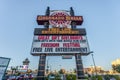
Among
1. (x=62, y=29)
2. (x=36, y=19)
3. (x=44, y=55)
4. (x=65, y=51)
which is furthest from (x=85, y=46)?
(x=36, y=19)

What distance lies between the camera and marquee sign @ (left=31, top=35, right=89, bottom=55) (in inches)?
902

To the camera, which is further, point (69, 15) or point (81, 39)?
point (69, 15)

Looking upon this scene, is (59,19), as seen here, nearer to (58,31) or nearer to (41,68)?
(58,31)

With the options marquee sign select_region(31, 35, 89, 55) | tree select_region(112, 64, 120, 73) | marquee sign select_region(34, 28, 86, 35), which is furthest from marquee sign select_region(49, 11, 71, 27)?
tree select_region(112, 64, 120, 73)

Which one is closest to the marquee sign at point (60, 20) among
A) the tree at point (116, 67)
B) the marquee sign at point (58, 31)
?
the marquee sign at point (58, 31)

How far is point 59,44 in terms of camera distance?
2383 centimetres

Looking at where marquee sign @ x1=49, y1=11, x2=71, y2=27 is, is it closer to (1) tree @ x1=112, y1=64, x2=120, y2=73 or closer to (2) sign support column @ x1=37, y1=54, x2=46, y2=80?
(2) sign support column @ x1=37, y1=54, x2=46, y2=80

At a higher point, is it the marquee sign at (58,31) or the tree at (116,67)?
the marquee sign at (58,31)

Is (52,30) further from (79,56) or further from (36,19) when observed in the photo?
(79,56)

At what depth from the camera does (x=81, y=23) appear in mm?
28344

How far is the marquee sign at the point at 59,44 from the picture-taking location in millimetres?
22909

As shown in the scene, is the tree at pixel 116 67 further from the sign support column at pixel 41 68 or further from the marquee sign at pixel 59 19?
the sign support column at pixel 41 68

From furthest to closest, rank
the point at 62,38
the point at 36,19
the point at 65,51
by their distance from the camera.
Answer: the point at 36,19 < the point at 62,38 < the point at 65,51

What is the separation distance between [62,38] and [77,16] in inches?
268
